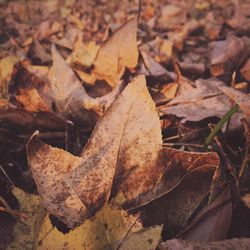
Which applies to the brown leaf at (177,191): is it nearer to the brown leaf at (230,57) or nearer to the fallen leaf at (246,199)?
the fallen leaf at (246,199)

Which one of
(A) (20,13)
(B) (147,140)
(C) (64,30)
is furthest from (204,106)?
(A) (20,13)

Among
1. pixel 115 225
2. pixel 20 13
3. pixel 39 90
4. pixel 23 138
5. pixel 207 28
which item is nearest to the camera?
pixel 115 225

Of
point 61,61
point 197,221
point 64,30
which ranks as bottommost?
point 64,30

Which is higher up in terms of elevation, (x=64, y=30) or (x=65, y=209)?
(x=65, y=209)

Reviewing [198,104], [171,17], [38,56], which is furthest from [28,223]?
[171,17]

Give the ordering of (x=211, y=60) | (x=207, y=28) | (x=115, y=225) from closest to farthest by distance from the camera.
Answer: (x=115, y=225) → (x=211, y=60) → (x=207, y=28)

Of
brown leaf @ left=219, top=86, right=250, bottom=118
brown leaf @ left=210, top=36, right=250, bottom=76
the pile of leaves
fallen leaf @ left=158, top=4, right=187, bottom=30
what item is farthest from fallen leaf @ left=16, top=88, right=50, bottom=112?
fallen leaf @ left=158, top=4, right=187, bottom=30

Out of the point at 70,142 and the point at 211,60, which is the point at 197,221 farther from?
the point at 211,60
